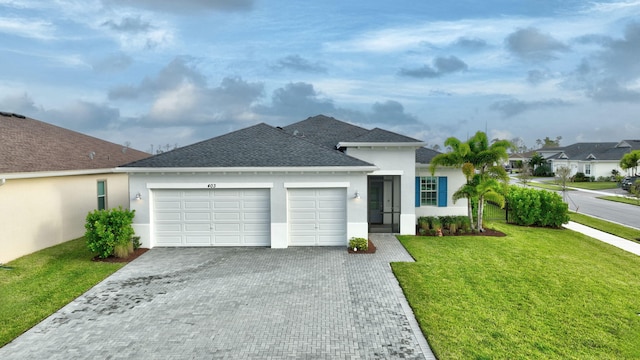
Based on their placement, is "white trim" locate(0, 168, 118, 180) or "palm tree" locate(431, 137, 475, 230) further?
"palm tree" locate(431, 137, 475, 230)

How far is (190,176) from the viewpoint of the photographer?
15367 mm

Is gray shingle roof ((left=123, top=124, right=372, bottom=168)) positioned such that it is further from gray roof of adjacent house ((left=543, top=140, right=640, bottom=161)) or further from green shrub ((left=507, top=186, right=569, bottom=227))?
gray roof of adjacent house ((left=543, top=140, right=640, bottom=161))

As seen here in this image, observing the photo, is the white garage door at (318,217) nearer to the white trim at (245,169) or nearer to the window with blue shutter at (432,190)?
the white trim at (245,169)

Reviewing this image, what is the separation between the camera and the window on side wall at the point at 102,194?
19641 millimetres

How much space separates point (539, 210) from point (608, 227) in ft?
12.9

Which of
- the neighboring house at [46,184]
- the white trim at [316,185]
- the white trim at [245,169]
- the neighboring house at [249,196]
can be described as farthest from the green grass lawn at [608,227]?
the neighboring house at [46,184]

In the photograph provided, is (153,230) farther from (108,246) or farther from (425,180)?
(425,180)

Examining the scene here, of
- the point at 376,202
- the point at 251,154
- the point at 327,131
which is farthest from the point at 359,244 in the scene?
the point at 327,131

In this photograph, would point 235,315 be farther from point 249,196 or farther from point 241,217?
point 249,196

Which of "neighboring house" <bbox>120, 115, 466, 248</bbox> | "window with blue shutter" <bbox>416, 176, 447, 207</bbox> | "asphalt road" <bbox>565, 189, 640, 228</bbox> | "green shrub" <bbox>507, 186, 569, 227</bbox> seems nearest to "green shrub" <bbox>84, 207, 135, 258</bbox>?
"neighboring house" <bbox>120, 115, 466, 248</bbox>

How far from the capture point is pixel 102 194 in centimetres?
1988

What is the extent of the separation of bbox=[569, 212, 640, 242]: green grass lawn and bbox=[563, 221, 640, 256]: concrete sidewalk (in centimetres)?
48

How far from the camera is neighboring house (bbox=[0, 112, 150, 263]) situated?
14188mm

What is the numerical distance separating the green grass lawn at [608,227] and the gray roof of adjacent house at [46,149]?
25.6 metres
